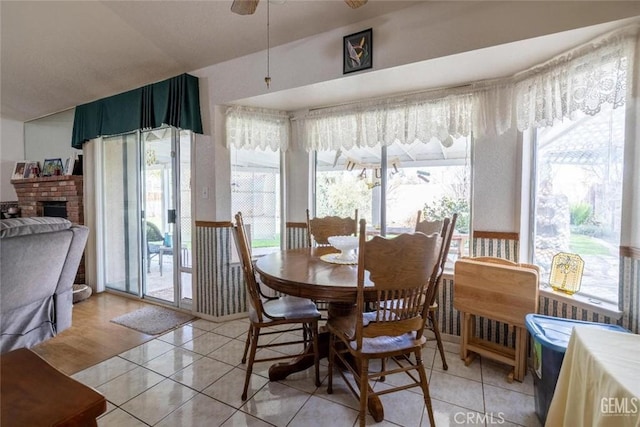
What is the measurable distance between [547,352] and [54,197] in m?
5.48

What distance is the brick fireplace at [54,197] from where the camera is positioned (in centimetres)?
382

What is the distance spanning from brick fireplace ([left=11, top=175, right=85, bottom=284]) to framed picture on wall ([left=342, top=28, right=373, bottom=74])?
12.2 feet

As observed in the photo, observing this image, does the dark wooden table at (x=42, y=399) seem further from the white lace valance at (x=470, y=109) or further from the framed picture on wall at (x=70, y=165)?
the framed picture on wall at (x=70, y=165)

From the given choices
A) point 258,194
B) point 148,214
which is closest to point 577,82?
point 258,194

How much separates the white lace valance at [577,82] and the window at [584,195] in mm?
164

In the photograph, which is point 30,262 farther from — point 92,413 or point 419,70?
point 419,70

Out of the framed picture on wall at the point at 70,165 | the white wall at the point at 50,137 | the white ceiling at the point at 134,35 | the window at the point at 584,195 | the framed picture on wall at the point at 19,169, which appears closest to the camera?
the window at the point at 584,195

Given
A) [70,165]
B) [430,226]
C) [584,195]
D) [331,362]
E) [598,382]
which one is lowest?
[331,362]

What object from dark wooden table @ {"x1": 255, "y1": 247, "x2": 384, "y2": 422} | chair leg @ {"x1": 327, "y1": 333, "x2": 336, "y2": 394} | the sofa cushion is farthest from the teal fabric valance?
chair leg @ {"x1": 327, "y1": 333, "x2": 336, "y2": 394}

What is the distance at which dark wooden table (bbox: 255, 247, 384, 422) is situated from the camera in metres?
1.50

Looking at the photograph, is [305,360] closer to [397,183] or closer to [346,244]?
[346,244]

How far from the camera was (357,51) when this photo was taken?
2.21m

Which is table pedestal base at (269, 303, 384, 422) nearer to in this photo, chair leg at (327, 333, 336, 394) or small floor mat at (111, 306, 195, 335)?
chair leg at (327, 333, 336, 394)

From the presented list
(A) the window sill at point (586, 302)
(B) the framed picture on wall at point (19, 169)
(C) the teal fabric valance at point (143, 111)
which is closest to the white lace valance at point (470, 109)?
(C) the teal fabric valance at point (143, 111)
